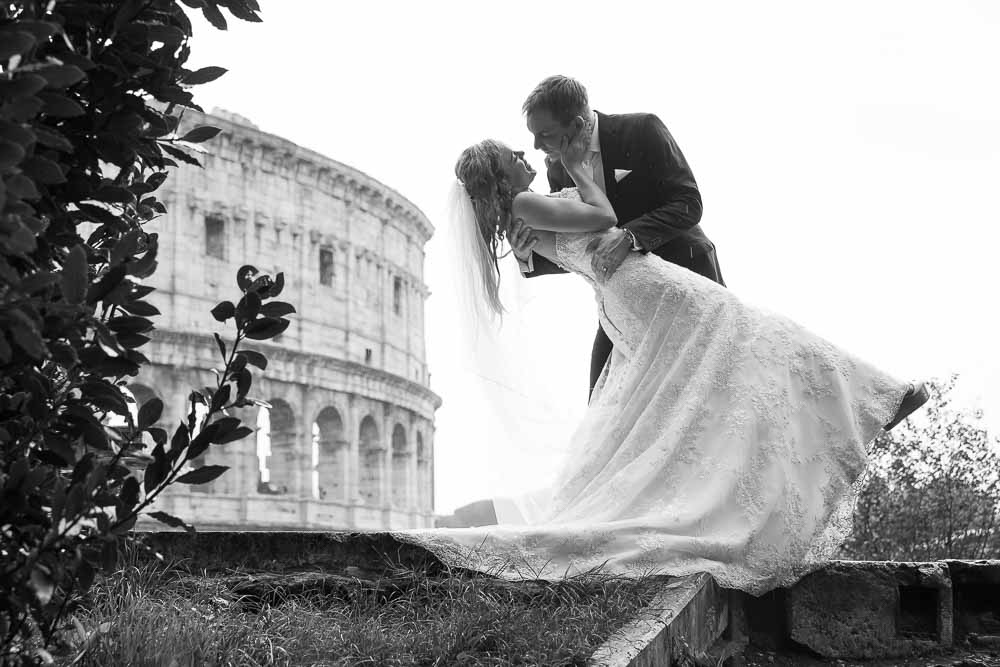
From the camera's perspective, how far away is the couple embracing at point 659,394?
3033mm

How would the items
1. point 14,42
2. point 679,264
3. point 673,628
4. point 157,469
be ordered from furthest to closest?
1. point 679,264
2. point 673,628
3. point 157,469
4. point 14,42

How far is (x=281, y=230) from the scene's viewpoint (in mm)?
33281

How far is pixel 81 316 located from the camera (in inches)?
55.0

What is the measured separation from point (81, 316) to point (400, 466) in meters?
36.8

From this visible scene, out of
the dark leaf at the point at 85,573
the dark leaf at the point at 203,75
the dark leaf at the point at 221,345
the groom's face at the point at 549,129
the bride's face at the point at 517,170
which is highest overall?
the groom's face at the point at 549,129

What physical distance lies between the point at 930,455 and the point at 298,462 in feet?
81.7

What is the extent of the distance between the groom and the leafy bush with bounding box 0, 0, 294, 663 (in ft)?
6.22

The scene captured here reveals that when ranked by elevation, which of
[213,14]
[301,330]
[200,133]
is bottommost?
[200,133]

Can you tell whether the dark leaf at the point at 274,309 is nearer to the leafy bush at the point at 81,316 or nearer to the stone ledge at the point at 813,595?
the leafy bush at the point at 81,316

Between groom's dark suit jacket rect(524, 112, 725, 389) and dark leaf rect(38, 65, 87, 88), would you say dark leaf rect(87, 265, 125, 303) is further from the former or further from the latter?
groom's dark suit jacket rect(524, 112, 725, 389)

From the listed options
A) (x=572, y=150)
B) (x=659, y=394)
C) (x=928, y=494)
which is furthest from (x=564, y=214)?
(x=928, y=494)

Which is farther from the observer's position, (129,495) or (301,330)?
(301,330)

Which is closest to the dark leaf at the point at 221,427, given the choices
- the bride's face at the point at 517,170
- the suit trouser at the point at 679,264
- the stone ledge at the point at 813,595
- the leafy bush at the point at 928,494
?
the stone ledge at the point at 813,595

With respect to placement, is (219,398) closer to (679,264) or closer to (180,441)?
(180,441)
